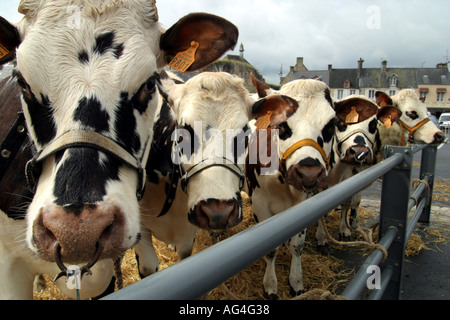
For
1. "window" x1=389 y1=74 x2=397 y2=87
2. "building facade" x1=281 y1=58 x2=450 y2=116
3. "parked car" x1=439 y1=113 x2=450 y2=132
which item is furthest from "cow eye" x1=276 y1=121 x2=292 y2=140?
"window" x1=389 y1=74 x2=397 y2=87

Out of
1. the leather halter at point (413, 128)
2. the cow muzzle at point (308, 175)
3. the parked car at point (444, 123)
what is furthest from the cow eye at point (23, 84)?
the parked car at point (444, 123)

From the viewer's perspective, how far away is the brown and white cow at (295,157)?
2.60 meters

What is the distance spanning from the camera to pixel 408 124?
5.55 m

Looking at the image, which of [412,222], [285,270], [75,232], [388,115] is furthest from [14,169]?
[388,115]

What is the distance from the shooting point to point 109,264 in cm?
187

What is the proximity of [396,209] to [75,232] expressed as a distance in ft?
7.71

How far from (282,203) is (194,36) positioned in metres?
1.96

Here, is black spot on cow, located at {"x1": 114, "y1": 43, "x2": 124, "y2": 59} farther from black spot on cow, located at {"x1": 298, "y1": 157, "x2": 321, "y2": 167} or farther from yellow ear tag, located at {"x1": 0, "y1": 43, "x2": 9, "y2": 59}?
black spot on cow, located at {"x1": 298, "y1": 157, "x2": 321, "y2": 167}

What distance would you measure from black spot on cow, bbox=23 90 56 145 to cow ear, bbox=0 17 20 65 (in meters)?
0.41

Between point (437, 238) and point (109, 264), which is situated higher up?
point (109, 264)

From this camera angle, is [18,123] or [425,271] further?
[425,271]

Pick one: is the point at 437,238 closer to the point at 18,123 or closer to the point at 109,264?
the point at 109,264
